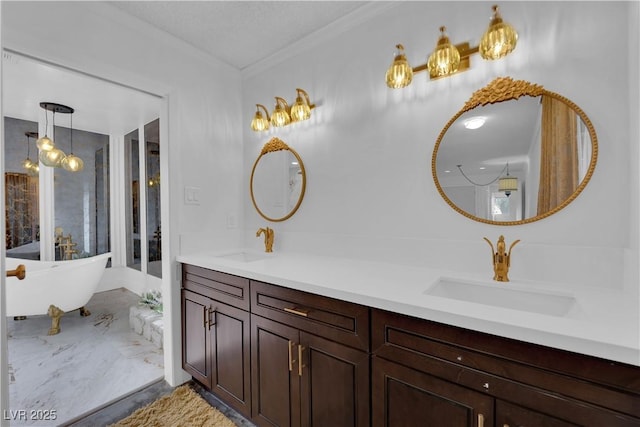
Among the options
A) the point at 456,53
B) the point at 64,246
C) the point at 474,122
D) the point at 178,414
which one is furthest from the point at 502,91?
the point at 64,246

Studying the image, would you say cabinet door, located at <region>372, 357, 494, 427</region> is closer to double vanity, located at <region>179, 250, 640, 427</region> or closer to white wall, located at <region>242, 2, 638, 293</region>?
double vanity, located at <region>179, 250, 640, 427</region>

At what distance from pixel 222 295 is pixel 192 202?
31.5 inches

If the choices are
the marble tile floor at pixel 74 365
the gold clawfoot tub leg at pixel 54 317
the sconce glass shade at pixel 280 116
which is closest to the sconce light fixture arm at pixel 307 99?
the sconce glass shade at pixel 280 116

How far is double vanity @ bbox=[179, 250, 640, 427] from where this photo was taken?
74 cm

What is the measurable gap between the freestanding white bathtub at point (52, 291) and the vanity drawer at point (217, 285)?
1.83m

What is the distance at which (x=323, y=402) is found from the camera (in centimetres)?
122

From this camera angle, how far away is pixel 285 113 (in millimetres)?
2047

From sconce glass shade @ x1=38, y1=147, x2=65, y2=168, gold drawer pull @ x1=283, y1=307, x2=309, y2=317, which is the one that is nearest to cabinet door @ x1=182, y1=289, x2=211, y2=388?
gold drawer pull @ x1=283, y1=307, x2=309, y2=317

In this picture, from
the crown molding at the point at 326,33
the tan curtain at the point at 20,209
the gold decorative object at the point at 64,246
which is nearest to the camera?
the crown molding at the point at 326,33

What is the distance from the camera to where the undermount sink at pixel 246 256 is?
2.14m

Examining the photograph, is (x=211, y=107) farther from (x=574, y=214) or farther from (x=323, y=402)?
(x=574, y=214)

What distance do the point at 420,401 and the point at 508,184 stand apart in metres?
1.04

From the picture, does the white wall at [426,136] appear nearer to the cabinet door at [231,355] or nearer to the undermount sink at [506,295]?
the undermount sink at [506,295]

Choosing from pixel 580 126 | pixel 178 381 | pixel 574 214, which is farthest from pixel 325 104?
pixel 178 381
